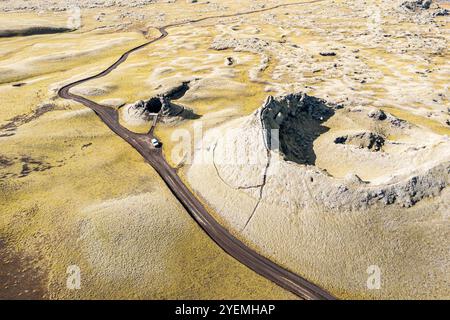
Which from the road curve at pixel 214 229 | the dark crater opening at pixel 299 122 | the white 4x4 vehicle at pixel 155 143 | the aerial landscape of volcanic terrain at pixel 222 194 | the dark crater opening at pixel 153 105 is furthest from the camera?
the dark crater opening at pixel 153 105

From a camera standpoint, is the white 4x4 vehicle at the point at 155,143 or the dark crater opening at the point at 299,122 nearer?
the dark crater opening at the point at 299,122

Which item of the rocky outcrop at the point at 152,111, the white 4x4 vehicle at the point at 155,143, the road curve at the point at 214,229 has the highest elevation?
the rocky outcrop at the point at 152,111

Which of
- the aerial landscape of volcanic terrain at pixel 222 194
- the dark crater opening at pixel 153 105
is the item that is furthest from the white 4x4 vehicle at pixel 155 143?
the dark crater opening at pixel 153 105

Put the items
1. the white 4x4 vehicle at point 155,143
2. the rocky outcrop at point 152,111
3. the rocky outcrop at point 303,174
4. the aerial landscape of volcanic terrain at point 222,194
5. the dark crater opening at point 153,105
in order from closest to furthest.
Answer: the aerial landscape of volcanic terrain at point 222,194, the rocky outcrop at point 303,174, the white 4x4 vehicle at point 155,143, the rocky outcrop at point 152,111, the dark crater opening at point 153,105

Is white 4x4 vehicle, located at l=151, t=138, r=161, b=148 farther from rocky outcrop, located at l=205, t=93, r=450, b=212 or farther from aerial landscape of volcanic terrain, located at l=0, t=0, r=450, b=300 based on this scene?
rocky outcrop, located at l=205, t=93, r=450, b=212

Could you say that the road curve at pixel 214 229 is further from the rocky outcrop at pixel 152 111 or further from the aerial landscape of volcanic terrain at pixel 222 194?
the rocky outcrop at pixel 152 111

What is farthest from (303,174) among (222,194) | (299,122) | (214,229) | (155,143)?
(155,143)

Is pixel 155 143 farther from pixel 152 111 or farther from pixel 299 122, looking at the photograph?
pixel 299 122

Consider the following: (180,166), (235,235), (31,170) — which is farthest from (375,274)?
(31,170)

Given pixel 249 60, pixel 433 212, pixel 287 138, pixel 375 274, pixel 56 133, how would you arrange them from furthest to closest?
pixel 249 60 → pixel 56 133 → pixel 287 138 → pixel 433 212 → pixel 375 274

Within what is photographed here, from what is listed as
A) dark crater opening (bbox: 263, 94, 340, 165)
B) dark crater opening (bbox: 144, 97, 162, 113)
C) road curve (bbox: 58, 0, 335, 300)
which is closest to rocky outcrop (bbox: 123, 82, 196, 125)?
dark crater opening (bbox: 144, 97, 162, 113)
